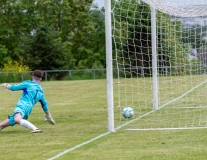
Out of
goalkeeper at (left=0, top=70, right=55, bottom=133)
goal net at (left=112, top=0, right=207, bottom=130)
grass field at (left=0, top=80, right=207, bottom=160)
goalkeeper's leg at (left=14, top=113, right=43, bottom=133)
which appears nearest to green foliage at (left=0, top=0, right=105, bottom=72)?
goal net at (left=112, top=0, right=207, bottom=130)

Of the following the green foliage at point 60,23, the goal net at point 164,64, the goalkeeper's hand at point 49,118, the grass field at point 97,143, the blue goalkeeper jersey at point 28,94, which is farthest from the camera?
the green foliage at point 60,23

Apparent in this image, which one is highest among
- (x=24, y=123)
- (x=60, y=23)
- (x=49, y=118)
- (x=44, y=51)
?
(x=60, y=23)

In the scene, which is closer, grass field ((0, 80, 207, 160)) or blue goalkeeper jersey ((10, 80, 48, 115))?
grass field ((0, 80, 207, 160))

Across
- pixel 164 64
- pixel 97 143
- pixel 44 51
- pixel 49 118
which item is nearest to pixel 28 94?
pixel 49 118

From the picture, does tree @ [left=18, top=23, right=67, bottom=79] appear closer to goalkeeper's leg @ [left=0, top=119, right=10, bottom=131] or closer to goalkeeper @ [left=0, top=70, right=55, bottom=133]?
goalkeeper @ [left=0, top=70, right=55, bottom=133]

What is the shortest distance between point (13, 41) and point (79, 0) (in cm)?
778

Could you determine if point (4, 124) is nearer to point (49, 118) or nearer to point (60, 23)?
point (49, 118)

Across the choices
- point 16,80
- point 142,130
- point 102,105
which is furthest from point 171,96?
point 16,80

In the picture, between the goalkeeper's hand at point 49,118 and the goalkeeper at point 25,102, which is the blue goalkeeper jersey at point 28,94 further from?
the goalkeeper's hand at point 49,118

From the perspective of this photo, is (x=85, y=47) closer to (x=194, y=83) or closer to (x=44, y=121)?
(x=194, y=83)

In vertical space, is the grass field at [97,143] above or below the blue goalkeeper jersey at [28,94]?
below

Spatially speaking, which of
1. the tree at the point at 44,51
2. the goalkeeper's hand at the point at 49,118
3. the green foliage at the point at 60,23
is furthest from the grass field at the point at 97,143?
the green foliage at the point at 60,23

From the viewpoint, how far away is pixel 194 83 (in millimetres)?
23578

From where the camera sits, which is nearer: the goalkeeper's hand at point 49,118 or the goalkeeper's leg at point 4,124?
the goalkeeper's leg at point 4,124
